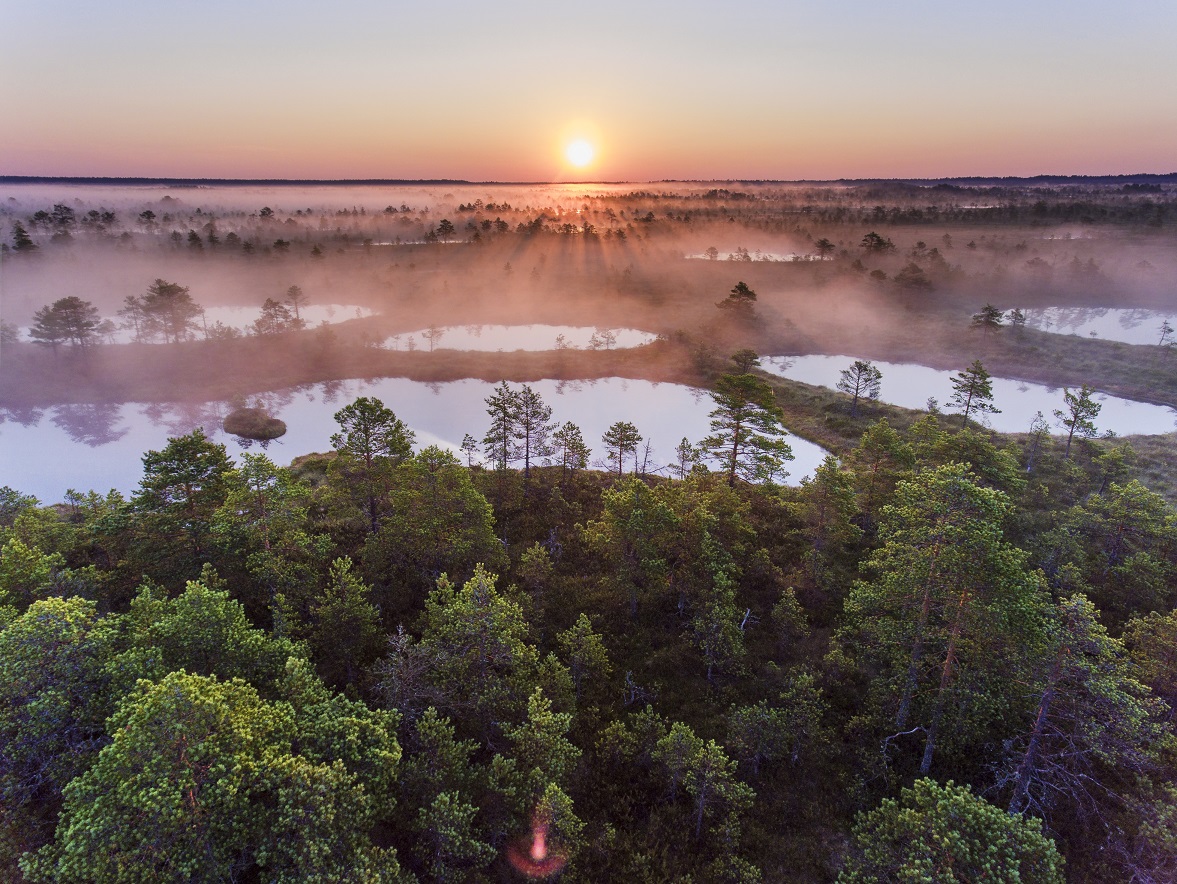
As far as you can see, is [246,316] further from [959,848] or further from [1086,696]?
[1086,696]

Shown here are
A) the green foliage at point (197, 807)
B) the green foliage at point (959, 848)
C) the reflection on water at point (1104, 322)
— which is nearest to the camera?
the green foliage at point (197, 807)

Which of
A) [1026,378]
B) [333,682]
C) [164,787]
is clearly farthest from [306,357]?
[1026,378]

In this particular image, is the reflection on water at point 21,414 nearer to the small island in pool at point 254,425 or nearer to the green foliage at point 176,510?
the small island in pool at point 254,425

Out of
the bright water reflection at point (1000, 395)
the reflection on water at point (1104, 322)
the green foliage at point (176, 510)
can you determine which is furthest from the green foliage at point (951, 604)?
the reflection on water at point (1104, 322)

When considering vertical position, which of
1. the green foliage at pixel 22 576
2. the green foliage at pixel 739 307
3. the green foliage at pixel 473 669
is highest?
the green foliage at pixel 739 307

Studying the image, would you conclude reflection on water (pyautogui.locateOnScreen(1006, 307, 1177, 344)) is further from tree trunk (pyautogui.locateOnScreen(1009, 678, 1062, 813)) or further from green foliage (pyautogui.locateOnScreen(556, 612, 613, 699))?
green foliage (pyautogui.locateOnScreen(556, 612, 613, 699))

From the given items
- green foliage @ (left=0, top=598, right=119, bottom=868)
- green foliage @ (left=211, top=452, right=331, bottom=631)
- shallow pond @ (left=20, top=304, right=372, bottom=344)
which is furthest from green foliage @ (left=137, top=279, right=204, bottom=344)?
green foliage @ (left=0, top=598, right=119, bottom=868)
